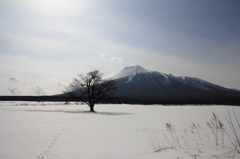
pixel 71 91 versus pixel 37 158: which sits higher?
pixel 71 91

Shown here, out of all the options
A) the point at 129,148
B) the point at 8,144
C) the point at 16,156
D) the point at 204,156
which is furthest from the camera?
the point at 8,144

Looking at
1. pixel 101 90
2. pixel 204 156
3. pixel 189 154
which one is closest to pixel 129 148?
pixel 189 154

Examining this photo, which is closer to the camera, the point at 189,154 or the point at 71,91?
the point at 189,154

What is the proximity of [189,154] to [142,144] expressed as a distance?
2.55 meters

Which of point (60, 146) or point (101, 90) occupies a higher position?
point (101, 90)

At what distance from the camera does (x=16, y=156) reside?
623 centimetres

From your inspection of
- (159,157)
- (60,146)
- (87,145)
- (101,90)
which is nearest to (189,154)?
(159,157)

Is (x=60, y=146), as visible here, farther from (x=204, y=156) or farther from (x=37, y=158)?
(x=204, y=156)

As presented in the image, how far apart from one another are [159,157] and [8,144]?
23.8 feet

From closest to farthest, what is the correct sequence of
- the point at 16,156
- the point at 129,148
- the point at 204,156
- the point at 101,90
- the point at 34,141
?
the point at 204,156, the point at 16,156, the point at 129,148, the point at 34,141, the point at 101,90

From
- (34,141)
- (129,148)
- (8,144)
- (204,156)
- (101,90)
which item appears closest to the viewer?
(204,156)

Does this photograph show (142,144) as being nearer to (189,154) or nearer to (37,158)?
(189,154)

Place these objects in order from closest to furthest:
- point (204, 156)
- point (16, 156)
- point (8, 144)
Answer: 1. point (204, 156)
2. point (16, 156)
3. point (8, 144)

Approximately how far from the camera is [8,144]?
7922 millimetres
